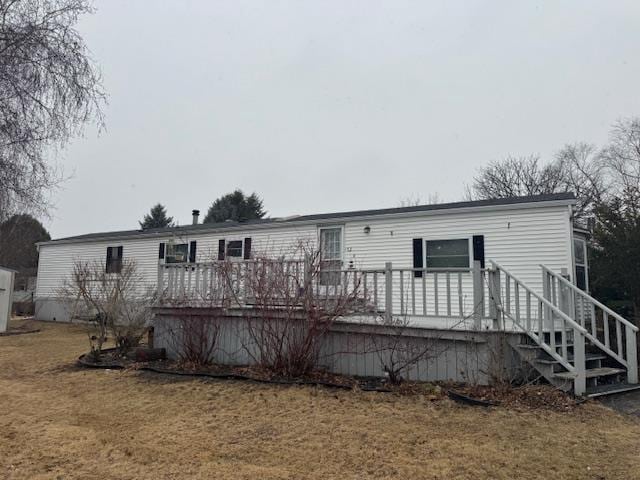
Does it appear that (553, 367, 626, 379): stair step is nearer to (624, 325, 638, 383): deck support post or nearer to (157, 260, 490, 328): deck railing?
(624, 325, 638, 383): deck support post

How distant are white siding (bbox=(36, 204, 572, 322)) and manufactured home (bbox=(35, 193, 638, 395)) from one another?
0.02m

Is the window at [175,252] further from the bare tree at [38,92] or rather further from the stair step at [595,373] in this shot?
the stair step at [595,373]

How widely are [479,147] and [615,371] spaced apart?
24083 millimetres

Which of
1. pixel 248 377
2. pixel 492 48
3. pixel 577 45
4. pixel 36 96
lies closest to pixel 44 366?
pixel 248 377

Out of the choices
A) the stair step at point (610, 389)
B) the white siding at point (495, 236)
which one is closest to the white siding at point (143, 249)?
the white siding at point (495, 236)

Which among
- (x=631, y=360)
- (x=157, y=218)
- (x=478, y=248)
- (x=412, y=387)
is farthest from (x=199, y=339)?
(x=157, y=218)

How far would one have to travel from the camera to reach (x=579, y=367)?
5102 millimetres

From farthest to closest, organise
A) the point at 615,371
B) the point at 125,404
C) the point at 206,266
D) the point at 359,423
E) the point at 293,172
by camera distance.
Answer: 1. the point at 293,172
2. the point at 206,266
3. the point at 615,371
4. the point at 125,404
5. the point at 359,423

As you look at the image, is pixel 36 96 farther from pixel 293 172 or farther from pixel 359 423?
pixel 293 172

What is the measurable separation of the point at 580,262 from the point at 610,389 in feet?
17.3

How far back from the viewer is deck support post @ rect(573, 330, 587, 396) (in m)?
5.07

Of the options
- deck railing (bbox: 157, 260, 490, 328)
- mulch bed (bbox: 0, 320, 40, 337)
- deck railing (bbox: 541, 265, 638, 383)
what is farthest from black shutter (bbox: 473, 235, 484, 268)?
mulch bed (bbox: 0, 320, 40, 337)

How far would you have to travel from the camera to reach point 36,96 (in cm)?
450

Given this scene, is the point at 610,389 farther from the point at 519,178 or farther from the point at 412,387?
the point at 519,178
